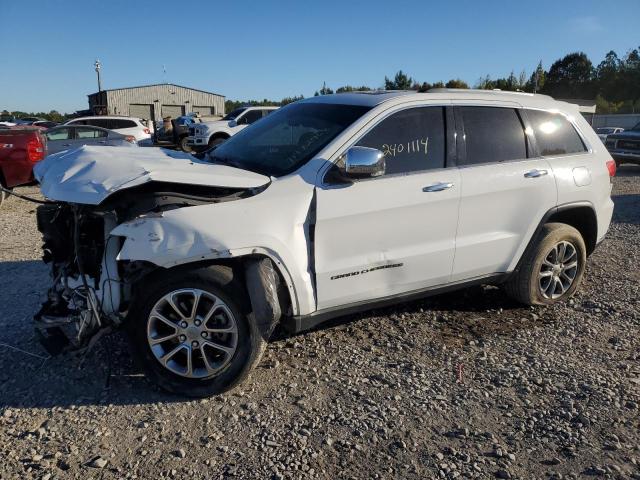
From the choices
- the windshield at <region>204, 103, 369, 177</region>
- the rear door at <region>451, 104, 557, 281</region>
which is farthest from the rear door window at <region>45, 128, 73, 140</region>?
the rear door at <region>451, 104, 557, 281</region>

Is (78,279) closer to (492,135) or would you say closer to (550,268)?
(492,135)

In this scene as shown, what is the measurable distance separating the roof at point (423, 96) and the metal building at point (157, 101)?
2097 inches

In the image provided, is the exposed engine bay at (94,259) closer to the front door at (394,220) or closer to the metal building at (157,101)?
the front door at (394,220)

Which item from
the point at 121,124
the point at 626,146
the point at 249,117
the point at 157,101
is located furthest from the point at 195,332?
the point at 157,101

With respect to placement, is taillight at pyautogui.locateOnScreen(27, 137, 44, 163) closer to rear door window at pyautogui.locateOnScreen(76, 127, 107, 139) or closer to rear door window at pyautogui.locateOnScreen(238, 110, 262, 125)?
rear door window at pyautogui.locateOnScreen(76, 127, 107, 139)

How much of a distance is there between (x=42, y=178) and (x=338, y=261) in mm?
2004

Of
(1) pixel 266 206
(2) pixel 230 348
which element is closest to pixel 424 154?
(1) pixel 266 206

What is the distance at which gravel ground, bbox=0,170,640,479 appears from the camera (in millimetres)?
2627

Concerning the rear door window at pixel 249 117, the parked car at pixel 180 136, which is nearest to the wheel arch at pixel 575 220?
the parked car at pixel 180 136

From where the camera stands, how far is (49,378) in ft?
11.0

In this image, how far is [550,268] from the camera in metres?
4.58

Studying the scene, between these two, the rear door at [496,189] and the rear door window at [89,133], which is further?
the rear door window at [89,133]

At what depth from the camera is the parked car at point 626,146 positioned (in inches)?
613

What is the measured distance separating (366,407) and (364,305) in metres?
0.75
